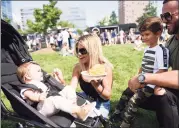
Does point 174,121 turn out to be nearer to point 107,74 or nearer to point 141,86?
point 141,86

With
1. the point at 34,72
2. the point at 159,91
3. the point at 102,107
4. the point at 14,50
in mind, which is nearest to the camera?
the point at 159,91

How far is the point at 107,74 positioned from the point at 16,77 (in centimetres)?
111

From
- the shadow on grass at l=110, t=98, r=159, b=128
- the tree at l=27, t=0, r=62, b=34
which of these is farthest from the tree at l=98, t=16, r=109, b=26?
the shadow on grass at l=110, t=98, r=159, b=128

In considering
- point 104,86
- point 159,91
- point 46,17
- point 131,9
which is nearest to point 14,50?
point 104,86

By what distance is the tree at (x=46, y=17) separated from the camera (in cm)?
3325

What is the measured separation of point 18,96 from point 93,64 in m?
0.99

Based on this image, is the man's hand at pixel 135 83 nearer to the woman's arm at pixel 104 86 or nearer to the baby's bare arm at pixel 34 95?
the woman's arm at pixel 104 86

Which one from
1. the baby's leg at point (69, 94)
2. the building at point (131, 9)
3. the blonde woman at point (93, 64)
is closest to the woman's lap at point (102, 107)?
the blonde woman at point (93, 64)

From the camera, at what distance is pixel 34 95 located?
2.94 m

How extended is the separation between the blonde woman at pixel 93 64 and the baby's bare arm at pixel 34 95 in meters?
0.68

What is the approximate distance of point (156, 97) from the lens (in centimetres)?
328

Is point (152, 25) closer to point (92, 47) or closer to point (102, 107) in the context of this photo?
point (92, 47)

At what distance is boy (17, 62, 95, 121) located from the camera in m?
2.79

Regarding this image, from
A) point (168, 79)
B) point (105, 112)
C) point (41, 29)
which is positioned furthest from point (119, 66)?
point (41, 29)
